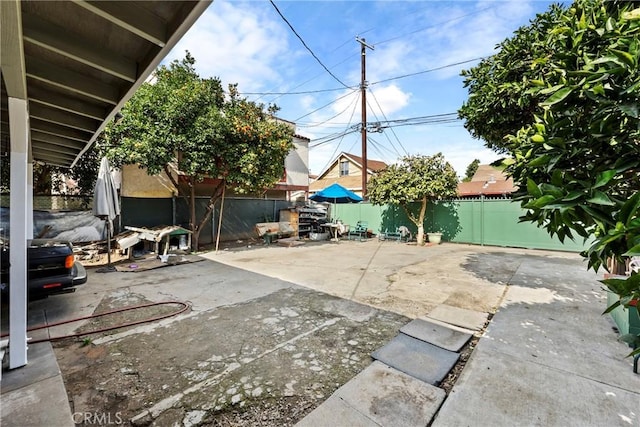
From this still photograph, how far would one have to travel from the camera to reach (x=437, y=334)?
303 centimetres

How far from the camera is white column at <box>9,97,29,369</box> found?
2.24 meters

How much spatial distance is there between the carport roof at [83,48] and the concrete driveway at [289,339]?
2.55 metres

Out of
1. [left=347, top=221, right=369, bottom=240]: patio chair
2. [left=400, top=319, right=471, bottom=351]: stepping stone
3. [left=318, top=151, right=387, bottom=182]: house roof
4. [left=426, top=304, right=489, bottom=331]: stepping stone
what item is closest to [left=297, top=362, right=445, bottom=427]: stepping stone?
[left=400, top=319, right=471, bottom=351]: stepping stone

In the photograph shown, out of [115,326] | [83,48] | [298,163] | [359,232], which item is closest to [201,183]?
[298,163]

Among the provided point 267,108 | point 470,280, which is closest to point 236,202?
point 267,108

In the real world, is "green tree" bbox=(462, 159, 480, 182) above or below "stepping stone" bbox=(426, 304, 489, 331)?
above

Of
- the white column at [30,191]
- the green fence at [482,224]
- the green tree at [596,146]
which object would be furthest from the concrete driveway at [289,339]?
the green fence at [482,224]

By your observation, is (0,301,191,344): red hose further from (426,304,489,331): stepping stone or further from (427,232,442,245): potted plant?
(427,232,442,245): potted plant

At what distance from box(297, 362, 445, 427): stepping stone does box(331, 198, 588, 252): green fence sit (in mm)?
7703

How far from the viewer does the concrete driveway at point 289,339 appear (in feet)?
6.47

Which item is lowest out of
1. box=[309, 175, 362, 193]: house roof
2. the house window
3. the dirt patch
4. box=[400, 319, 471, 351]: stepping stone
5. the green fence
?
the dirt patch

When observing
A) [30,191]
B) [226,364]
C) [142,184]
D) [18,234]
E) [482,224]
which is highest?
[142,184]

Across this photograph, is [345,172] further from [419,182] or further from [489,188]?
[419,182]

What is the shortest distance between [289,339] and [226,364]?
0.71 meters
